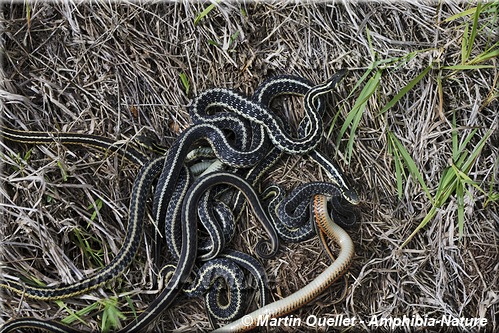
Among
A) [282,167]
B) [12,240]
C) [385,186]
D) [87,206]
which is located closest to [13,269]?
[12,240]

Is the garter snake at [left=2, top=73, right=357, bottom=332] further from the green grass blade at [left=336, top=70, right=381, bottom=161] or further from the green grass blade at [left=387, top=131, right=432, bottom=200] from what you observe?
the green grass blade at [left=387, top=131, right=432, bottom=200]

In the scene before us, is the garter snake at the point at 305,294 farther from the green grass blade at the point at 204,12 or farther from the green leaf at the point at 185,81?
the green grass blade at the point at 204,12

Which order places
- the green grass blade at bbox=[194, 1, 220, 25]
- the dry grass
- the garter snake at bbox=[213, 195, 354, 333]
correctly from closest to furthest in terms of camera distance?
1. the garter snake at bbox=[213, 195, 354, 333]
2. the dry grass
3. the green grass blade at bbox=[194, 1, 220, 25]

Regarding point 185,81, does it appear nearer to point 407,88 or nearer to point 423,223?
point 407,88

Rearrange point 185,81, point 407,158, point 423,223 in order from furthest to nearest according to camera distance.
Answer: point 185,81
point 407,158
point 423,223

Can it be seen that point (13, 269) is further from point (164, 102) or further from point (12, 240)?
point (164, 102)

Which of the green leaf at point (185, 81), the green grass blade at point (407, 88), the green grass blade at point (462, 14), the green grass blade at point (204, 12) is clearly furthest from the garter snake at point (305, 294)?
the green grass blade at point (204, 12)

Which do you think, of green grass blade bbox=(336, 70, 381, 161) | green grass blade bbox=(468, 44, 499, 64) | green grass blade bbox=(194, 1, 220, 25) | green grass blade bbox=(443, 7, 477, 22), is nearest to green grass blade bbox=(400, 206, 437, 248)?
green grass blade bbox=(336, 70, 381, 161)

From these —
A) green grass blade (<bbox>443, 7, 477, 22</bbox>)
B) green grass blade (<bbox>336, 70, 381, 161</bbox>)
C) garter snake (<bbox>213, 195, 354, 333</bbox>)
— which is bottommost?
garter snake (<bbox>213, 195, 354, 333</bbox>)

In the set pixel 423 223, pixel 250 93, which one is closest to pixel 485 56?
pixel 423 223
